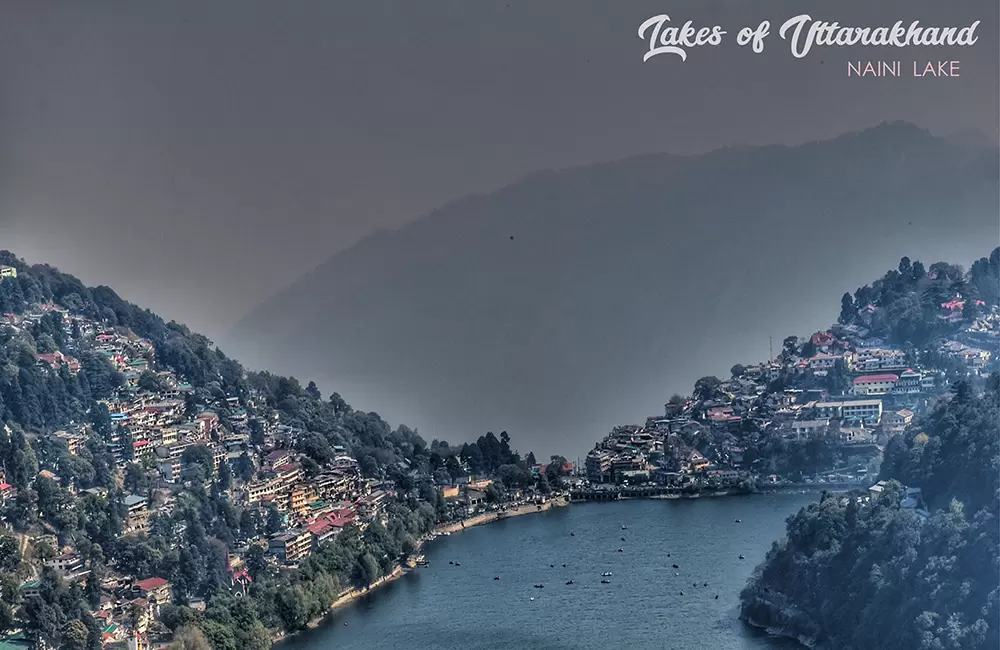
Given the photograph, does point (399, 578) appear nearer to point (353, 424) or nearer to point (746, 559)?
point (746, 559)

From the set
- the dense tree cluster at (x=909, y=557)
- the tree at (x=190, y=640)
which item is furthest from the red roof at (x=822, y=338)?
the tree at (x=190, y=640)

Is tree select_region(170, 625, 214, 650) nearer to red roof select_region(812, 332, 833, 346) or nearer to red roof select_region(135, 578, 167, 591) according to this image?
red roof select_region(135, 578, 167, 591)

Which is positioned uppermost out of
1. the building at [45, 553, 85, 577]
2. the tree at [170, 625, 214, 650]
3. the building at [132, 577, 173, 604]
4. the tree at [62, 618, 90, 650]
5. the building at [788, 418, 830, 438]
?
the building at [788, 418, 830, 438]

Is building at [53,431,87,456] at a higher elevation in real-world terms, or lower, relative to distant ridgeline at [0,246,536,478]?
lower

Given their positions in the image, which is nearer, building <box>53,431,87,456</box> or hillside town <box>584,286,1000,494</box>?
building <box>53,431,87,456</box>

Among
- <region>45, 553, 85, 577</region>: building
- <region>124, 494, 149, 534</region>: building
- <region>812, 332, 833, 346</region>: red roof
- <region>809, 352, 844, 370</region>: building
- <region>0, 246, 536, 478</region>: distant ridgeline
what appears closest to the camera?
<region>45, 553, 85, 577</region>: building

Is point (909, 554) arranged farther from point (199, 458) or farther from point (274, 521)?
point (199, 458)

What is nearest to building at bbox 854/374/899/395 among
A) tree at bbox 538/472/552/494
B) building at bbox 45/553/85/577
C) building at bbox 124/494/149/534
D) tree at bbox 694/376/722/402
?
tree at bbox 694/376/722/402

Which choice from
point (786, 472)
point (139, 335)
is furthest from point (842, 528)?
point (139, 335)

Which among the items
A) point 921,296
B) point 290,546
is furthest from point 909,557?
point 921,296
